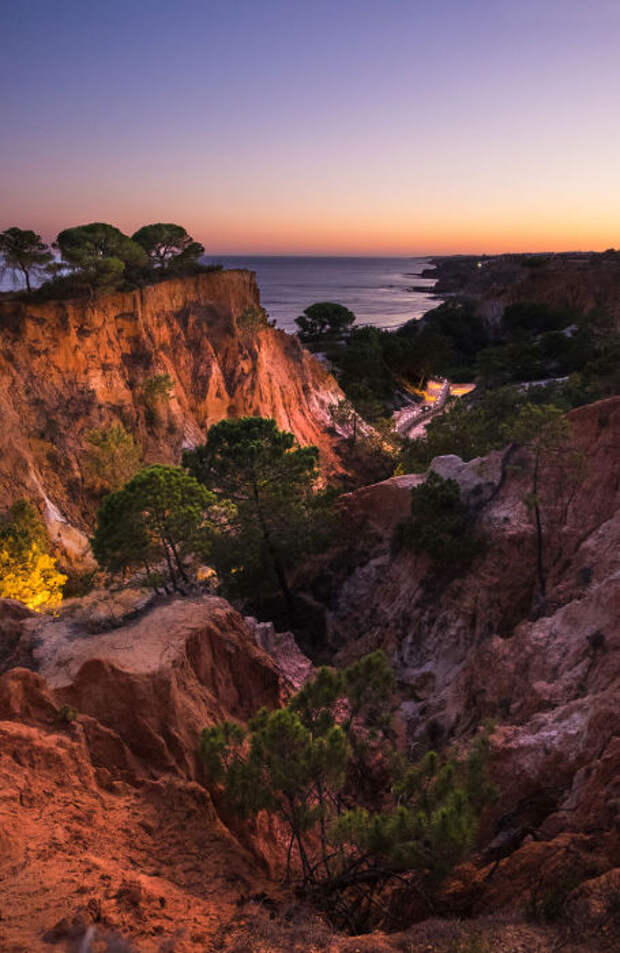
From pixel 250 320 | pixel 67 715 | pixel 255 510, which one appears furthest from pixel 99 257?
pixel 67 715

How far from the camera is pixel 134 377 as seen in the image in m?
43.6

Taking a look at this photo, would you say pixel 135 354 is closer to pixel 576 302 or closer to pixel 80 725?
pixel 80 725

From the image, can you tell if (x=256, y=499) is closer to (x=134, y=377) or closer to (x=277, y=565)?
(x=277, y=565)

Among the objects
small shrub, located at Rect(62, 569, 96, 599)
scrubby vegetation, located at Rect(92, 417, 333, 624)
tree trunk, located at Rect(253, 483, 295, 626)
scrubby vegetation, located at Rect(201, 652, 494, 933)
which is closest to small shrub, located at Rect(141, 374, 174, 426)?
small shrub, located at Rect(62, 569, 96, 599)

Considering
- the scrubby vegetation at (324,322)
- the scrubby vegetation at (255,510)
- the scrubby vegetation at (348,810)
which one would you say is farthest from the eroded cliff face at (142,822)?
the scrubby vegetation at (324,322)

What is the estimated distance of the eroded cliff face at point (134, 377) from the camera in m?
36.3

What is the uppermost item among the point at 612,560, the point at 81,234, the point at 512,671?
the point at 81,234

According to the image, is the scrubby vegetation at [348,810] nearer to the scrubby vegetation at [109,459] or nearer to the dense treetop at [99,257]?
the scrubby vegetation at [109,459]

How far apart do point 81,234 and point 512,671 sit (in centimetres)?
→ 4357

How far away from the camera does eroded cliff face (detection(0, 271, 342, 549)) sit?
119ft

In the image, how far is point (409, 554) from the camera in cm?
2350

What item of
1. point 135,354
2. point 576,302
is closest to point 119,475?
point 135,354

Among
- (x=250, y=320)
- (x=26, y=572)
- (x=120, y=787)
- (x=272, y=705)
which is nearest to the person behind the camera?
(x=120, y=787)

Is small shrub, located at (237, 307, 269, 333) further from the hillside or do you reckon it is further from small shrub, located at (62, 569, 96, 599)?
the hillside
